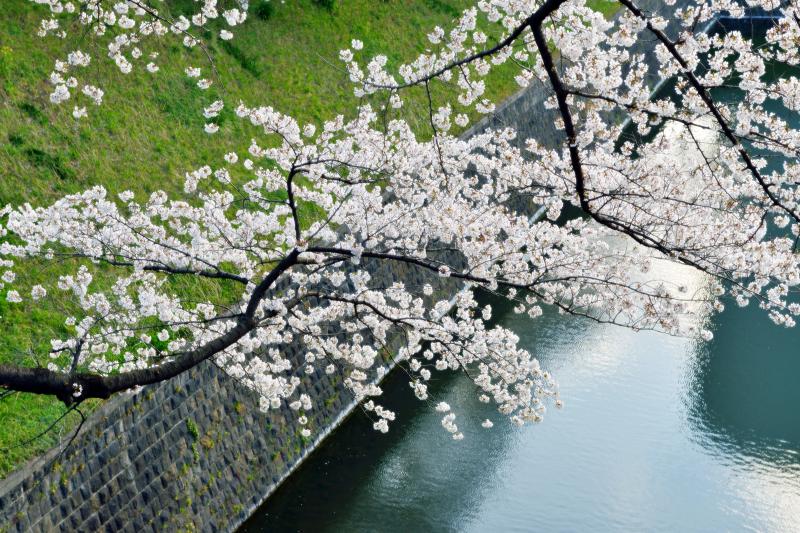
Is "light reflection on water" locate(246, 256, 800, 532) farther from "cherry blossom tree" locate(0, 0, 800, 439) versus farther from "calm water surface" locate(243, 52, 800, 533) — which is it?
"cherry blossom tree" locate(0, 0, 800, 439)

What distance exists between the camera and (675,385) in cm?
1356

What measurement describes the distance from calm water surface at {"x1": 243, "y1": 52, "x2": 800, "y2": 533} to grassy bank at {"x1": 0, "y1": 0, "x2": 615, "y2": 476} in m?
3.04

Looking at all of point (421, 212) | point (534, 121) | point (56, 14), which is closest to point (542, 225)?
point (421, 212)

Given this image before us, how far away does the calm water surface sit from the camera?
35.0 ft

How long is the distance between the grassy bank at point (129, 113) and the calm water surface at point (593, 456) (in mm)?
3037

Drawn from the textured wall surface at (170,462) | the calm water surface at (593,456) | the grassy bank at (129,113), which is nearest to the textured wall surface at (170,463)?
the textured wall surface at (170,462)

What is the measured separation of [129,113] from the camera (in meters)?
12.8

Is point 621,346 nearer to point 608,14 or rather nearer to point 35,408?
point 35,408

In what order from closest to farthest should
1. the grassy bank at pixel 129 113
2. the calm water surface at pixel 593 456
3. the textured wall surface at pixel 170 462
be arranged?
the textured wall surface at pixel 170 462
the grassy bank at pixel 129 113
the calm water surface at pixel 593 456

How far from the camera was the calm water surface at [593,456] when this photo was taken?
1066 cm

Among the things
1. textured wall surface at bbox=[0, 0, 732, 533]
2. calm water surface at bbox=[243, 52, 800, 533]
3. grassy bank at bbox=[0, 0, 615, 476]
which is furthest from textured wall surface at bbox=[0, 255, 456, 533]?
calm water surface at bbox=[243, 52, 800, 533]

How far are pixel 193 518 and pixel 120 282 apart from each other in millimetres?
2411

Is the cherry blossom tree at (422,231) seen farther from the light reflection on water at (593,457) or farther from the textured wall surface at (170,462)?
the light reflection on water at (593,457)

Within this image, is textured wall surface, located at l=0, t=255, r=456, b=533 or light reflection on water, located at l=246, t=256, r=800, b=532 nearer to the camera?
textured wall surface, located at l=0, t=255, r=456, b=533
